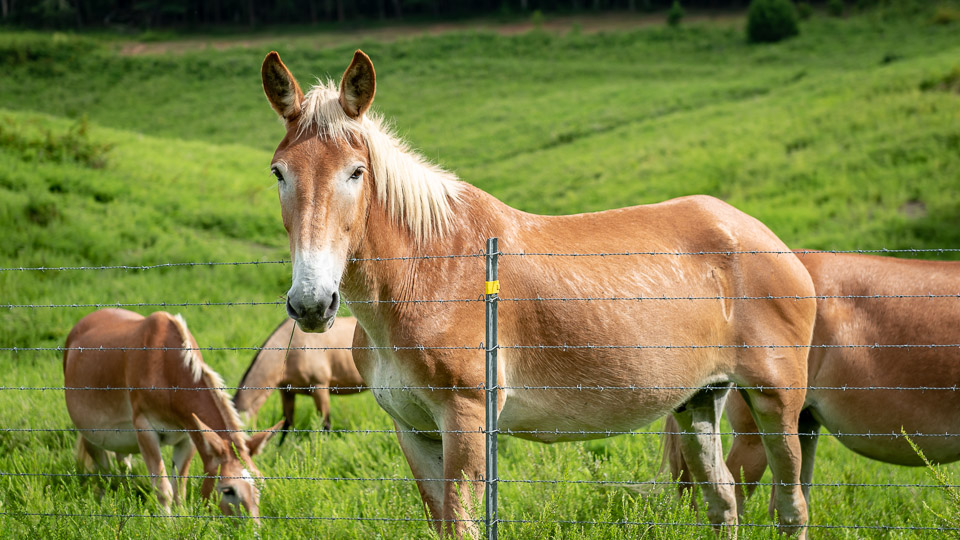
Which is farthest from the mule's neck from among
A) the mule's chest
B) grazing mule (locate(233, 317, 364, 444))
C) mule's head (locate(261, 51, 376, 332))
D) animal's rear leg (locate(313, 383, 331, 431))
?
animal's rear leg (locate(313, 383, 331, 431))

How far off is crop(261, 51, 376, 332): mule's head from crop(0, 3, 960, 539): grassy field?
0.80 meters

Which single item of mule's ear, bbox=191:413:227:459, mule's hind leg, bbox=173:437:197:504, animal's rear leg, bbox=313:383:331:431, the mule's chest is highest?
the mule's chest

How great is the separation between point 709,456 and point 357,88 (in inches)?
108

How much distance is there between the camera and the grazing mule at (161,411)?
501 centimetres

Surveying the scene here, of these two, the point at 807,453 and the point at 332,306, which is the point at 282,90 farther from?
the point at 807,453

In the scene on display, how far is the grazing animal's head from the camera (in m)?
2.90

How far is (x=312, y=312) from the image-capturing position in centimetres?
283

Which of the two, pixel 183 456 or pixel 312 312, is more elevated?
pixel 312 312

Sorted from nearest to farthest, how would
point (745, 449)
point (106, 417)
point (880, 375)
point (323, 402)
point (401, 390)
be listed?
1. point (401, 390)
2. point (880, 375)
3. point (745, 449)
4. point (106, 417)
5. point (323, 402)

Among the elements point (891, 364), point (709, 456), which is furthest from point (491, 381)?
point (891, 364)

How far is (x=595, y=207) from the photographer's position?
60.6 feet

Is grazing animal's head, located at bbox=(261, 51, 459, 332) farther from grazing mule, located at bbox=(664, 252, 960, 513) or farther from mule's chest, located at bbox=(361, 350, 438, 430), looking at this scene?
grazing mule, located at bbox=(664, 252, 960, 513)

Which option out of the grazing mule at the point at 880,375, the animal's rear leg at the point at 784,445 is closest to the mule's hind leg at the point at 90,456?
the grazing mule at the point at 880,375

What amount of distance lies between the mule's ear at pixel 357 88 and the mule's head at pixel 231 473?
2.55 meters
